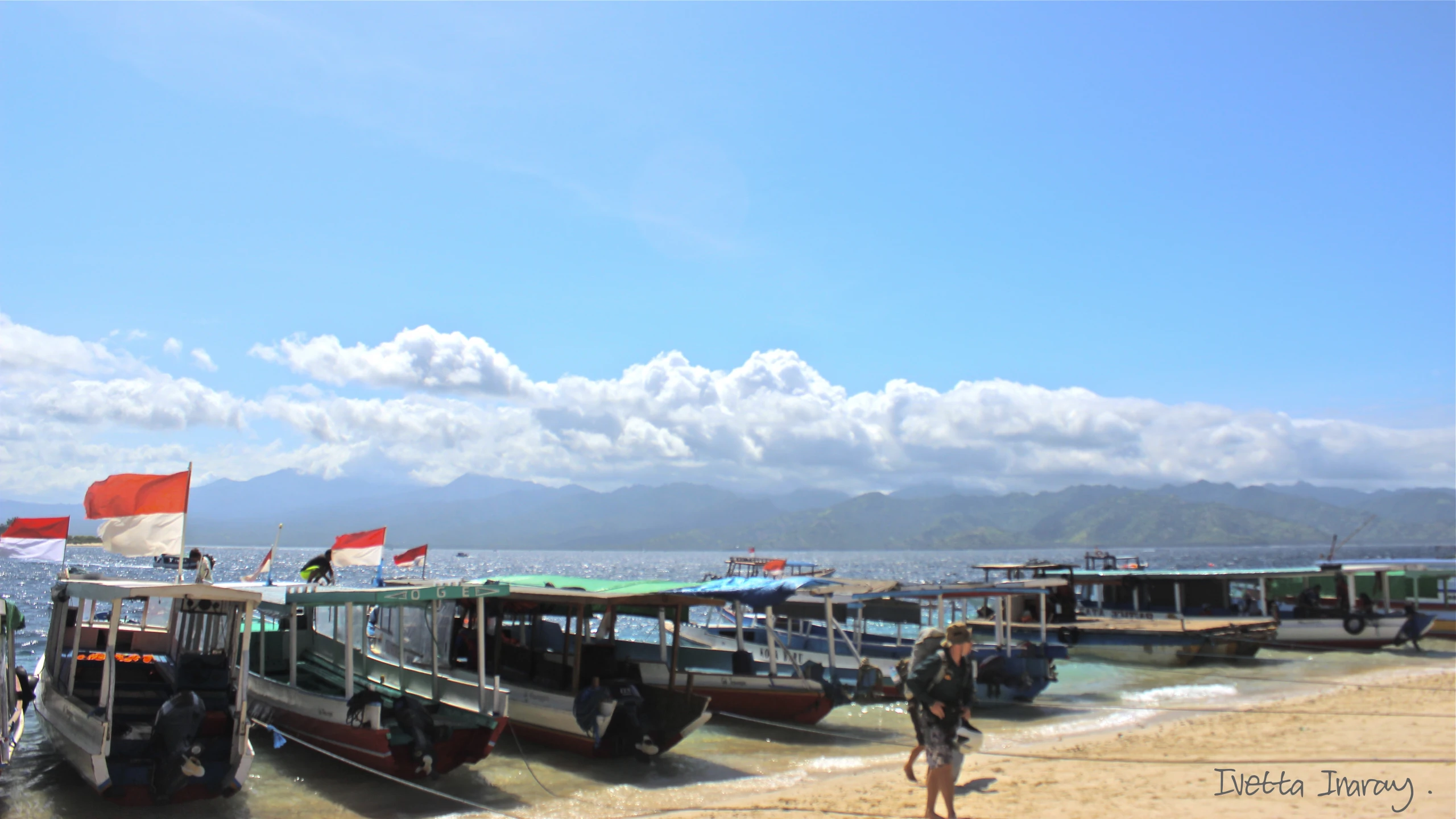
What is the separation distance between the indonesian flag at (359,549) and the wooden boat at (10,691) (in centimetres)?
454

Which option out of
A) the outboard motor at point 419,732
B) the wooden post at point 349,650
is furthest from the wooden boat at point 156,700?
the outboard motor at point 419,732

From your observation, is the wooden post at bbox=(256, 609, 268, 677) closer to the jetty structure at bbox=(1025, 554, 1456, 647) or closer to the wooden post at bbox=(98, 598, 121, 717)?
the wooden post at bbox=(98, 598, 121, 717)

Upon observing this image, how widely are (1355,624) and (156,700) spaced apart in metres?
33.3

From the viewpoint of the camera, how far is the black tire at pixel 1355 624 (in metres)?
30.5

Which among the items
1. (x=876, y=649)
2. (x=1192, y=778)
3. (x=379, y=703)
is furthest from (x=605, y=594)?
(x=876, y=649)

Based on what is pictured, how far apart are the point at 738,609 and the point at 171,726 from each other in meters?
9.86

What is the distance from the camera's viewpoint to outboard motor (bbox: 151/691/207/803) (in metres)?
11.3

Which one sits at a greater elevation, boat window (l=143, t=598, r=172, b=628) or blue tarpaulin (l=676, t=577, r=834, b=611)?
blue tarpaulin (l=676, t=577, r=834, b=611)

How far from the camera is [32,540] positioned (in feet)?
48.2

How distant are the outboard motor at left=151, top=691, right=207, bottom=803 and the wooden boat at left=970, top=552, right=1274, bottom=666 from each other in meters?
17.1

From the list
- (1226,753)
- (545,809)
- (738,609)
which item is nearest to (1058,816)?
(1226,753)

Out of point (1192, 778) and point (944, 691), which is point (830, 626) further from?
point (944, 691)

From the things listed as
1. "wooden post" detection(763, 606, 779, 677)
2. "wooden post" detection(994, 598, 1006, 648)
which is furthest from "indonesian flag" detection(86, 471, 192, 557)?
"wooden post" detection(994, 598, 1006, 648)

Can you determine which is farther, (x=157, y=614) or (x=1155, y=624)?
(x=1155, y=624)
